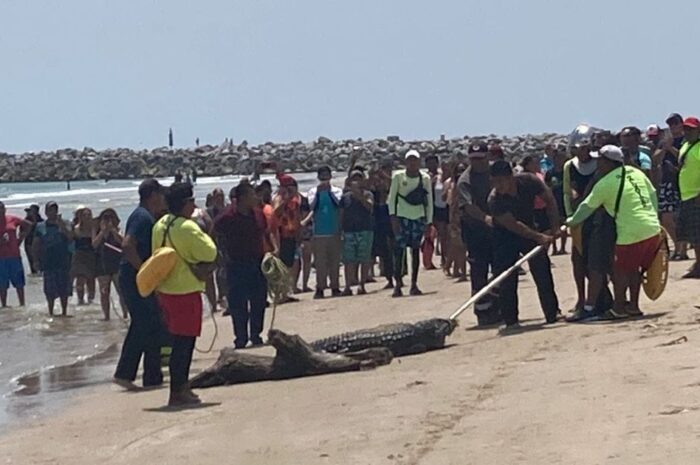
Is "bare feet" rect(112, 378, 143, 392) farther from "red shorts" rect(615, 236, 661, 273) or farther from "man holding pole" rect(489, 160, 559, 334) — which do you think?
"red shorts" rect(615, 236, 661, 273)

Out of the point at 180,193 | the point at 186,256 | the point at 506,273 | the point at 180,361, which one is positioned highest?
the point at 180,193

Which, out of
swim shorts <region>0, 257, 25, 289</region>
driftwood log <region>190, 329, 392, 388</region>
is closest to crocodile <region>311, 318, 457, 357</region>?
driftwood log <region>190, 329, 392, 388</region>

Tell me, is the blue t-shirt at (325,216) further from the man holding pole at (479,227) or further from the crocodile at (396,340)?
the crocodile at (396,340)

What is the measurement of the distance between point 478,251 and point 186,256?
391cm

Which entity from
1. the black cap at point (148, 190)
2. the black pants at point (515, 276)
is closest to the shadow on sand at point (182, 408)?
the black cap at point (148, 190)

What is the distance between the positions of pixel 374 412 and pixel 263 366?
2.47m

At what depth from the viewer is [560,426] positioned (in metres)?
8.05

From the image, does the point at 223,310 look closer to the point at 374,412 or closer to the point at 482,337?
the point at 482,337

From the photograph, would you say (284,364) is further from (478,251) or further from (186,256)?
(478,251)

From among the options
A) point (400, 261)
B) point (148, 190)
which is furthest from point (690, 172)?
point (148, 190)

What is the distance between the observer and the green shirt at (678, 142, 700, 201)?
1432 cm

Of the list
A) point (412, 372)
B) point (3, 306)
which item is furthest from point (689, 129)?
point (3, 306)

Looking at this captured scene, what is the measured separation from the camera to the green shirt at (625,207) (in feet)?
40.0

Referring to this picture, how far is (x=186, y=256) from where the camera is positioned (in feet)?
35.0
